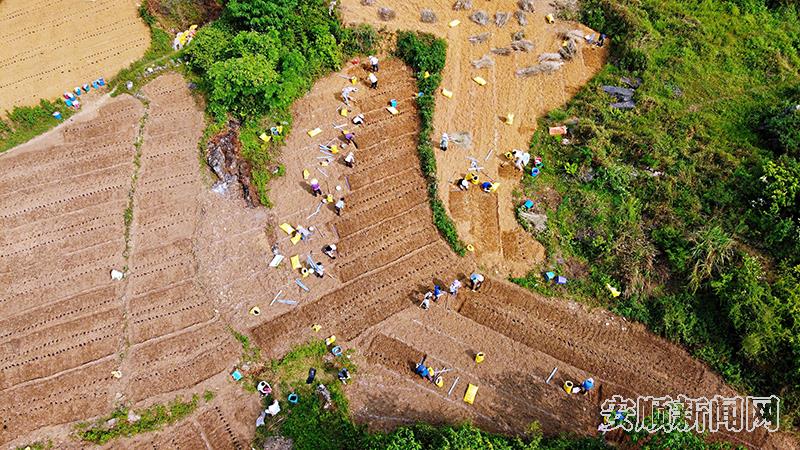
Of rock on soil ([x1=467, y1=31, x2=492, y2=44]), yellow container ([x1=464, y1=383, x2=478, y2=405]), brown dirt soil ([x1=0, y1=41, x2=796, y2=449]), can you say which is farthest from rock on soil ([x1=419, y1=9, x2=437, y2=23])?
yellow container ([x1=464, y1=383, x2=478, y2=405])

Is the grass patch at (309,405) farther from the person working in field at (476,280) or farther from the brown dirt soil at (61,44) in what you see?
the brown dirt soil at (61,44)

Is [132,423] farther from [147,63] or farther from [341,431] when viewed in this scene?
[147,63]

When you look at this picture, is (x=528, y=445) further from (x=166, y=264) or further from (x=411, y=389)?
(x=166, y=264)

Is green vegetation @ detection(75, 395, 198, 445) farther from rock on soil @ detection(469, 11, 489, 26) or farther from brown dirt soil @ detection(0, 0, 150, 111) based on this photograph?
rock on soil @ detection(469, 11, 489, 26)

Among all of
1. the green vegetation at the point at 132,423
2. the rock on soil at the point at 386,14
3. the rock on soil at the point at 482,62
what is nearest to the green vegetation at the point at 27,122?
the green vegetation at the point at 132,423

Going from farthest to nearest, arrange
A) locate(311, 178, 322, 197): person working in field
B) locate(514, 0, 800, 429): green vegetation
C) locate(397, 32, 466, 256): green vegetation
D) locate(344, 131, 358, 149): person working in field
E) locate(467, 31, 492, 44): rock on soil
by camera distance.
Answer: locate(467, 31, 492, 44): rock on soil → locate(344, 131, 358, 149): person working in field → locate(311, 178, 322, 197): person working in field → locate(397, 32, 466, 256): green vegetation → locate(514, 0, 800, 429): green vegetation

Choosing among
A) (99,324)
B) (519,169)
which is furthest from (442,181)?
(99,324)
